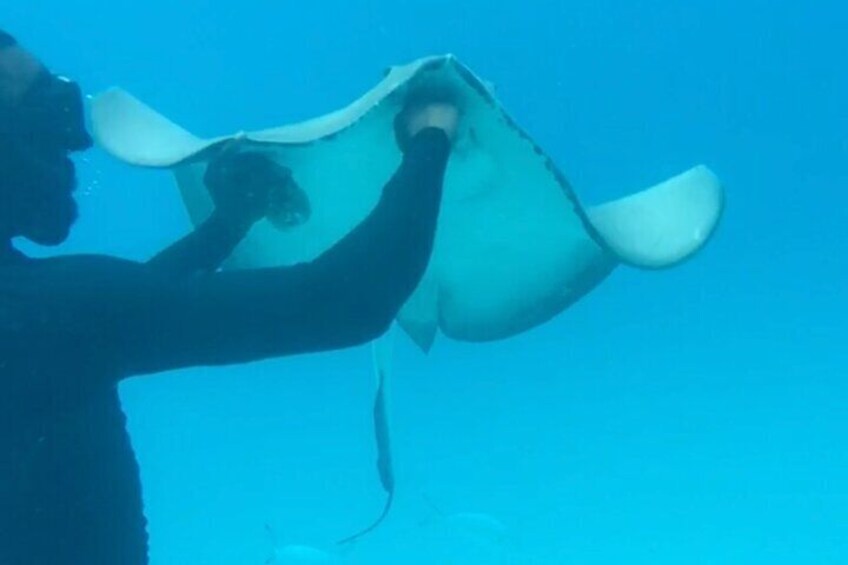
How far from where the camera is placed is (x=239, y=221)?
3346mm

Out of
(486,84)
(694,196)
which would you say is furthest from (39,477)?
(694,196)

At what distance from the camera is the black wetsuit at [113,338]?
2084 mm

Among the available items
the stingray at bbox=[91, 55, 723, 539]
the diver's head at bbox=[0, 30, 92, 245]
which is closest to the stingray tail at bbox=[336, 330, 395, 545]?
the stingray at bbox=[91, 55, 723, 539]

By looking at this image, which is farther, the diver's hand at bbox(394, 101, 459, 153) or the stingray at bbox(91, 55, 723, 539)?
the stingray at bbox(91, 55, 723, 539)

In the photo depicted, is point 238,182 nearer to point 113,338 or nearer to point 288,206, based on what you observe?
point 288,206

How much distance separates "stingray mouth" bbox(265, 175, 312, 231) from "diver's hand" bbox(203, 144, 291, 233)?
15cm

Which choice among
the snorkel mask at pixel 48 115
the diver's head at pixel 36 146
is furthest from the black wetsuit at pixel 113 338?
the snorkel mask at pixel 48 115

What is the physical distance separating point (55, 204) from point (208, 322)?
49cm

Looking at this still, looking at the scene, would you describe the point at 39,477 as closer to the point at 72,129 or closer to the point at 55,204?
the point at 55,204

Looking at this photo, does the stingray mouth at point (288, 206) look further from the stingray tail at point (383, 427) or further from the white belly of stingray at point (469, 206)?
the stingray tail at point (383, 427)

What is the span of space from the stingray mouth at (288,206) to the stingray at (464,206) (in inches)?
0.5

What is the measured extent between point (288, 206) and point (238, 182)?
454mm

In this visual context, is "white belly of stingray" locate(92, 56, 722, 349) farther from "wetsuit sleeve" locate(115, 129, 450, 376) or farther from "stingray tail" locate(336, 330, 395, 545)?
"wetsuit sleeve" locate(115, 129, 450, 376)

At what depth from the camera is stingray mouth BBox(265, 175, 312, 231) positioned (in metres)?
3.67
